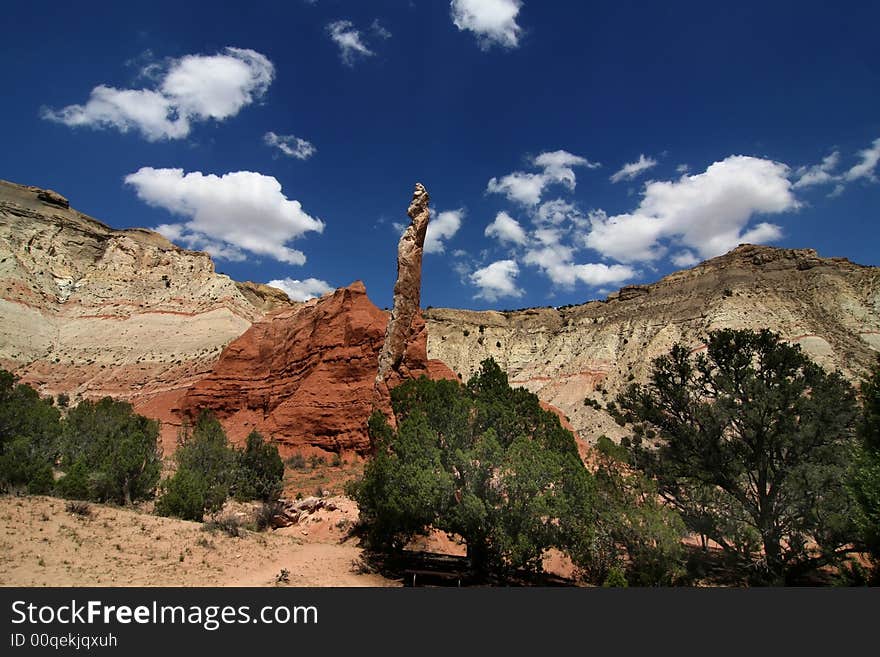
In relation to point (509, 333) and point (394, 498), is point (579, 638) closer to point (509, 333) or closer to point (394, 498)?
point (394, 498)

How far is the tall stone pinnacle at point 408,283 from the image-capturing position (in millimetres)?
32781

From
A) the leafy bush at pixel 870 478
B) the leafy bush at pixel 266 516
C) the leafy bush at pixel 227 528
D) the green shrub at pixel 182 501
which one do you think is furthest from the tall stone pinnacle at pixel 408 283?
the leafy bush at pixel 870 478

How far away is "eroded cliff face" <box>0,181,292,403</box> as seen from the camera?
48.6 meters

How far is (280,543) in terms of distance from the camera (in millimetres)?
16781

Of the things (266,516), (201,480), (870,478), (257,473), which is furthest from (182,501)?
(870,478)

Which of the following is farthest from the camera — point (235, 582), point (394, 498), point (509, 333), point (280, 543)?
point (509, 333)

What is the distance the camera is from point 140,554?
12320 millimetres

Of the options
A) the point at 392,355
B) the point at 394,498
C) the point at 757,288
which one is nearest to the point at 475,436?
the point at 394,498

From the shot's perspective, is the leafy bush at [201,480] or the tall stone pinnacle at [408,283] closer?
the leafy bush at [201,480]

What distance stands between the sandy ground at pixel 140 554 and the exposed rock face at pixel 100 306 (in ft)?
116

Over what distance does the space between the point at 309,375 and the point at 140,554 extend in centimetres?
2629

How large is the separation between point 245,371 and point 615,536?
37675 millimetres

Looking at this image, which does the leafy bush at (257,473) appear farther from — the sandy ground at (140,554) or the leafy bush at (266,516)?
the sandy ground at (140,554)

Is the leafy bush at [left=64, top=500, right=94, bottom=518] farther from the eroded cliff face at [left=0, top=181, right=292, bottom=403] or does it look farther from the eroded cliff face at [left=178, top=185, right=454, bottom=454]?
the eroded cliff face at [left=0, top=181, right=292, bottom=403]
